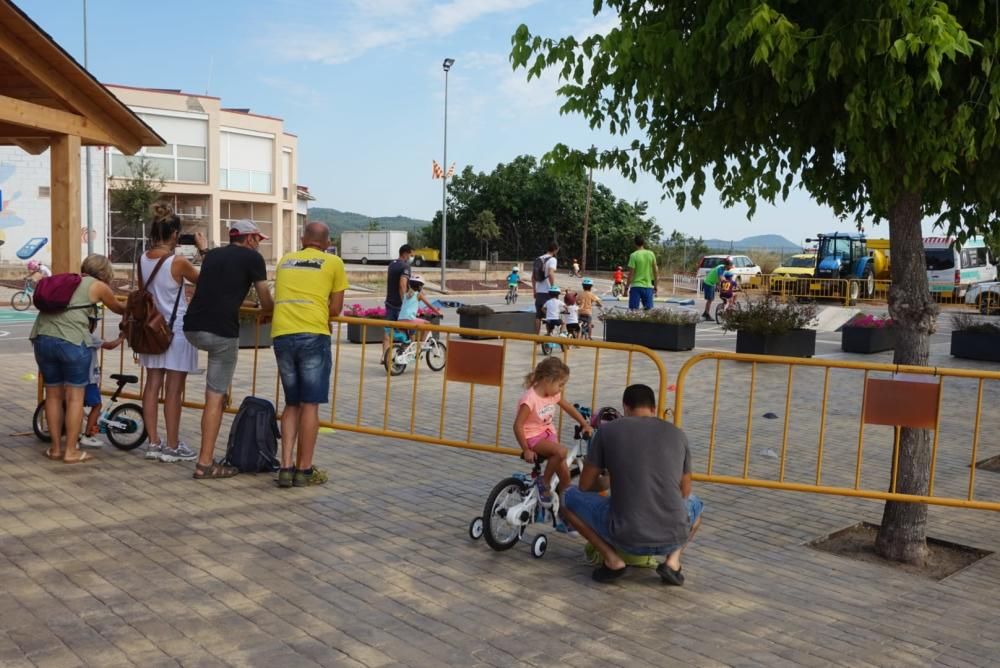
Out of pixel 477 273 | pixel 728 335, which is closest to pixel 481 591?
pixel 728 335

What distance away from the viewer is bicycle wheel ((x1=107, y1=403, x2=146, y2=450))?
8008 millimetres

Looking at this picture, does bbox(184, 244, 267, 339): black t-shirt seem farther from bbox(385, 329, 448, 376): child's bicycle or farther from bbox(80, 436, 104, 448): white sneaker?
bbox(385, 329, 448, 376): child's bicycle

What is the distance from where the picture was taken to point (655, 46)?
19.0ft

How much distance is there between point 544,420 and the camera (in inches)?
237

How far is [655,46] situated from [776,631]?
343 centimetres

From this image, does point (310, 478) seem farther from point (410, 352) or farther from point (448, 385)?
point (410, 352)

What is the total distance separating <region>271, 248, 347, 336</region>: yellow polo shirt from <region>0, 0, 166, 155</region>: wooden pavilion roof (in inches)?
104

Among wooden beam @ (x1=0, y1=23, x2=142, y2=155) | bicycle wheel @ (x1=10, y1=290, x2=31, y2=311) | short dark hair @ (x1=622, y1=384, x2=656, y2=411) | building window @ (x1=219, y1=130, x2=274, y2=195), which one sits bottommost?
bicycle wheel @ (x1=10, y1=290, x2=31, y2=311)

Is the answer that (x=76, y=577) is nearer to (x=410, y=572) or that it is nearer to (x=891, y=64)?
(x=410, y=572)

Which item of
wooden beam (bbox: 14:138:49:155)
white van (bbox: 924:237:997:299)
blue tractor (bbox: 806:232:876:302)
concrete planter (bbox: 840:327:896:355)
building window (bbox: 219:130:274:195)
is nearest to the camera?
wooden beam (bbox: 14:138:49:155)

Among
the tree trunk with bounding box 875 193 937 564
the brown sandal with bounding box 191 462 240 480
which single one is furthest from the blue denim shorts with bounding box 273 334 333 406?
the tree trunk with bounding box 875 193 937 564

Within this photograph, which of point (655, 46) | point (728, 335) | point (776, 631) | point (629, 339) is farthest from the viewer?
point (728, 335)

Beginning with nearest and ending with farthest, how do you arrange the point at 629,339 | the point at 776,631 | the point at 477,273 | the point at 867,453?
the point at 776,631 → the point at 867,453 → the point at 629,339 → the point at 477,273

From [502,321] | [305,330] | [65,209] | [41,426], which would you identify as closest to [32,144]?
[65,209]
